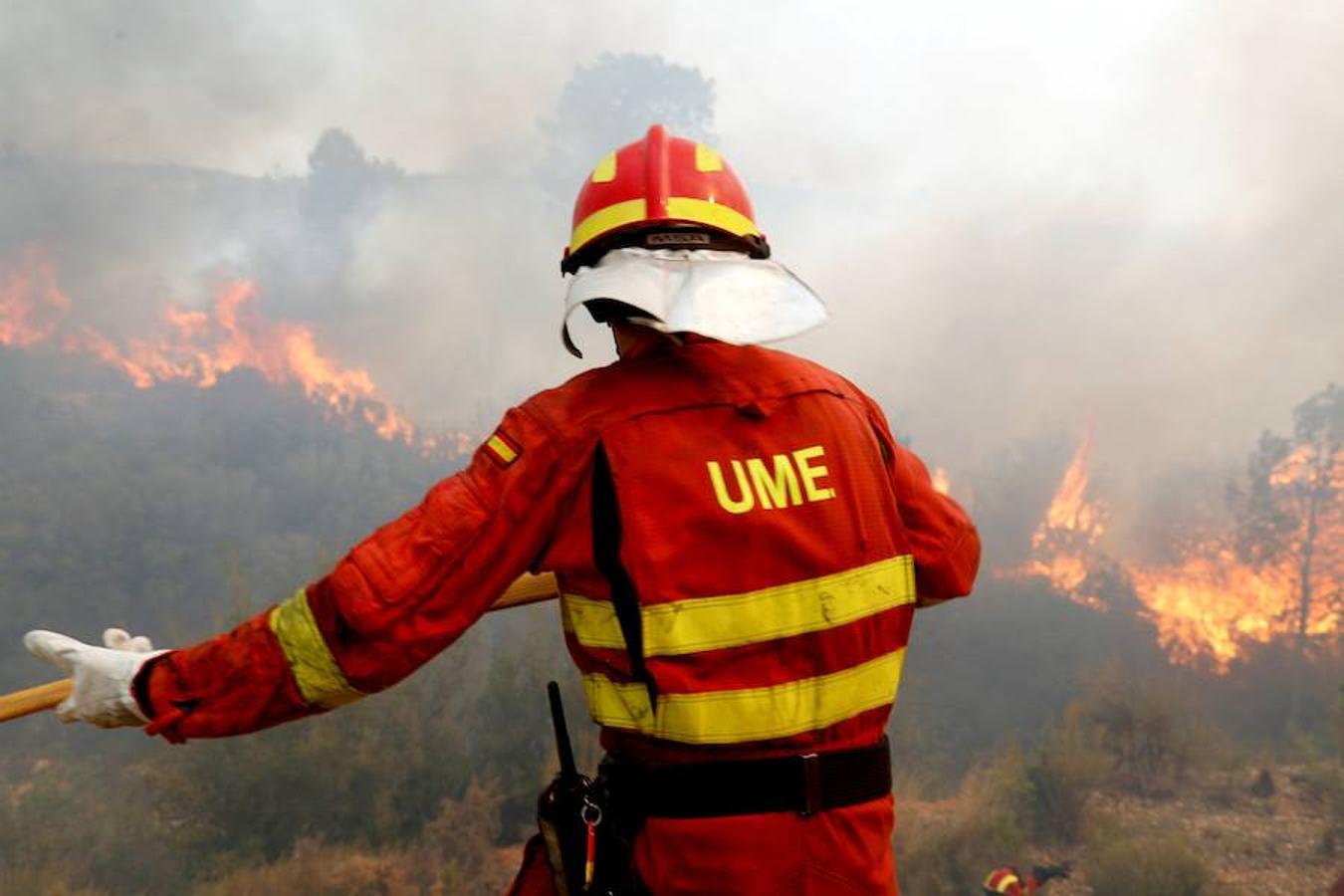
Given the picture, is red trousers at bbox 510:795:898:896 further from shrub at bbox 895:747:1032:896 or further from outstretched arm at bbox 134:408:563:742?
shrub at bbox 895:747:1032:896

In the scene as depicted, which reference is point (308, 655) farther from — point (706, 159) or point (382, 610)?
point (706, 159)

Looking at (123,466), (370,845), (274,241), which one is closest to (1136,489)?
(370,845)

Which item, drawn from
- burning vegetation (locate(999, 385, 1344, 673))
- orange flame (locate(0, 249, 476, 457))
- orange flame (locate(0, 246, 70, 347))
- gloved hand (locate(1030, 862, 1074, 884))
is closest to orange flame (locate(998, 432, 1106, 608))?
burning vegetation (locate(999, 385, 1344, 673))

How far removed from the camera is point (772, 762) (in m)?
1.72

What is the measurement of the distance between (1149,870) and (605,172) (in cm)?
1211

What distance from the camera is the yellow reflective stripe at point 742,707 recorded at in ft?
5.37

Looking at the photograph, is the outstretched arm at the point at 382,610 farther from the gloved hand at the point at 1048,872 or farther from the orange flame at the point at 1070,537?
the orange flame at the point at 1070,537

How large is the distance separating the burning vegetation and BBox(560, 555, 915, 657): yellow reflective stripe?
35.9m

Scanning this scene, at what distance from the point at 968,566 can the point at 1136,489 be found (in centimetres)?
4498

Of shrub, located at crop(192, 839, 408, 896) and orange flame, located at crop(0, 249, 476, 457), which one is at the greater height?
orange flame, located at crop(0, 249, 476, 457)

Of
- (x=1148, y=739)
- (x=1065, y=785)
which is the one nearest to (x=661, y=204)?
(x=1065, y=785)

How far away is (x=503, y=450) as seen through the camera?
1.71 meters

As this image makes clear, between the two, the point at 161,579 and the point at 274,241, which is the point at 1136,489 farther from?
the point at 274,241

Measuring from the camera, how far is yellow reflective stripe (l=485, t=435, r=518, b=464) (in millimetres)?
1698
